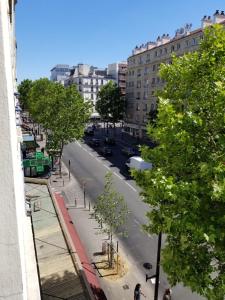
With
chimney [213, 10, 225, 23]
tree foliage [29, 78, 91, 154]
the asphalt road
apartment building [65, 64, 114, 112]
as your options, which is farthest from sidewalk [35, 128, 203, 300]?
apartment building [65, 64, 114, 112]

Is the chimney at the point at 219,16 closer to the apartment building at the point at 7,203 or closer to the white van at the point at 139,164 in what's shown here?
the white van at the point at 139,164

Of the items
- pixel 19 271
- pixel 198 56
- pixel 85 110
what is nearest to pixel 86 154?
pixel 85 110

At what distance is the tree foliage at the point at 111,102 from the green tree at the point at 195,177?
51711 millimetres

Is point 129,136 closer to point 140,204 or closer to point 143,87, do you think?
point 143,87

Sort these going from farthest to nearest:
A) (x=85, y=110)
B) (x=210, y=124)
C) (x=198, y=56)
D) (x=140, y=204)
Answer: (x=85, y=110)
(x=140, y=204)
(x=198, y=56)
(x=210, y=124)

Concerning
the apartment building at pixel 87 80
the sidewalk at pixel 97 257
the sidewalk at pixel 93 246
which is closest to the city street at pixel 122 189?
the sidewalk at pixel 97 257

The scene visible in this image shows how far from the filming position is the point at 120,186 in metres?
31.1

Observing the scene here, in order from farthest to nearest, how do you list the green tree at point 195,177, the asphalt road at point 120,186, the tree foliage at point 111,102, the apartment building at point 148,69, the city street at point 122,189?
the tree foliage at point 111,102, the apartment building at point 148,69, the asphalt road at point 120,186, the city street at point 122,189, the green tree at point 195,177

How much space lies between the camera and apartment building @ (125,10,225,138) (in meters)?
46.4

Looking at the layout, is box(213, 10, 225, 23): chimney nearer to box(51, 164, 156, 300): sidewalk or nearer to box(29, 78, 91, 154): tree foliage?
box(29, 78, 91, 154): tree foliage

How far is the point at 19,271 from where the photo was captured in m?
4.35

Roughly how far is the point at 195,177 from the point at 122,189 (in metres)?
21.6

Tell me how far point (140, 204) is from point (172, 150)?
57.5 feet

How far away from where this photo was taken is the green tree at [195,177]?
8055 mm
